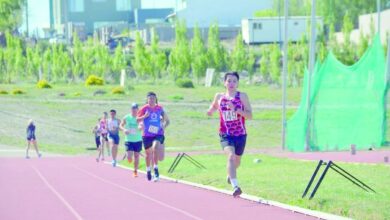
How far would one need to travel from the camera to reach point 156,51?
95750 mm

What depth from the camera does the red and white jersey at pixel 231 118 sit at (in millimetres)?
16062

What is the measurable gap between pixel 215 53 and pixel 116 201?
76345mm

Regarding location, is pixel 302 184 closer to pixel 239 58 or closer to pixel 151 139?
pixel 151 139

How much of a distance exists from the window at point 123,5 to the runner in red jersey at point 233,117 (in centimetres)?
14412

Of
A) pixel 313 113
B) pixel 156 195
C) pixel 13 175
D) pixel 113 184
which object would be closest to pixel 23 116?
pixel 313 113

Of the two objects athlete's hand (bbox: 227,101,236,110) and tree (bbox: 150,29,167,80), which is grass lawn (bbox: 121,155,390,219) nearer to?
athlete's hand (bbox: 227,101,236,110)

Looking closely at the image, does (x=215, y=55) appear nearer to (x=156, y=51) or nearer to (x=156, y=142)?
(x=156, y=51)

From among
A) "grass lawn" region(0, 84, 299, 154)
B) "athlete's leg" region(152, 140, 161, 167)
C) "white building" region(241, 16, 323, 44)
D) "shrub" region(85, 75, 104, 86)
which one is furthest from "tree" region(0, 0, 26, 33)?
"athlete's leg" region(152, 140, 161, 167)

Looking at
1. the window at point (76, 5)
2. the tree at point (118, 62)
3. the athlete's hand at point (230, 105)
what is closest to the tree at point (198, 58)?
the tree at point (118, 62)

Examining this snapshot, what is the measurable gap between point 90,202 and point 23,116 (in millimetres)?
44068

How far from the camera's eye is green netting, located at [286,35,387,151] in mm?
32812

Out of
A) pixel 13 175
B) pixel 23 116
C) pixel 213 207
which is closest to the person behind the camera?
pixel 213 207

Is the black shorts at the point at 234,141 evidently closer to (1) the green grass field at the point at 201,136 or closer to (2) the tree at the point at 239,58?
(1) the green grass field at the point at 201,136

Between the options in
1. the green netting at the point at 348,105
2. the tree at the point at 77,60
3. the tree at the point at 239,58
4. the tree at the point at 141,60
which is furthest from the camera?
the tree at the point at 77,60
